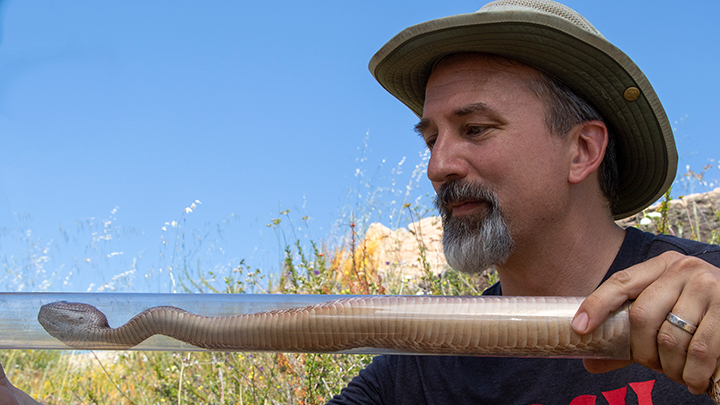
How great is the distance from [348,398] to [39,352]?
4251mm

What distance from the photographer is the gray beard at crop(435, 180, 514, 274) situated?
1957 mm

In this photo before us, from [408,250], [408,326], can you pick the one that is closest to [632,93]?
[408,326]

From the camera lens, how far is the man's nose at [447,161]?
6.47ft

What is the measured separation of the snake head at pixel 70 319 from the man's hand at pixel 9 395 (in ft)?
0.40

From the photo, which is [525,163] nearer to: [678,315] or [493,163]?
[493,163]

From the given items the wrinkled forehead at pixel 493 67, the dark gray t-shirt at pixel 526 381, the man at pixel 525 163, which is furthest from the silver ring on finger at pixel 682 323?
the wrinkled forehead at pixel 493 67

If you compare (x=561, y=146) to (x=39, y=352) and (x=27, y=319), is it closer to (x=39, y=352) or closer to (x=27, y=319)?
(x=27, y=319)

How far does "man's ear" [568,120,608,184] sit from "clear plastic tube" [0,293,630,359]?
1280mm

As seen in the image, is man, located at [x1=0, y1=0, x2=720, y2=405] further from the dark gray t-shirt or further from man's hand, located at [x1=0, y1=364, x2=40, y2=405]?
man's hand, located at [x1=0, y1=364, x2=40, y2=405]

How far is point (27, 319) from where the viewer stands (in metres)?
0.97

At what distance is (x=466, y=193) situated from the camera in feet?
6.51

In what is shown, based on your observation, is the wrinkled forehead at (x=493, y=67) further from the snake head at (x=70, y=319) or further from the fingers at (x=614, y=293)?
the snake head at (x=70, y=319)

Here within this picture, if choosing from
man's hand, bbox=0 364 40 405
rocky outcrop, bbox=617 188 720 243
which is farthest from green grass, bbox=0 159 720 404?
man's hand, bbox=0 364 40 405

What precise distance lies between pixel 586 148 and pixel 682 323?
4.48 feet
